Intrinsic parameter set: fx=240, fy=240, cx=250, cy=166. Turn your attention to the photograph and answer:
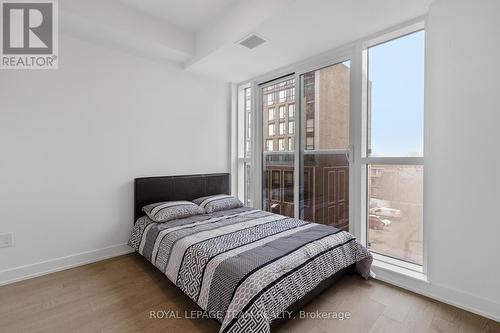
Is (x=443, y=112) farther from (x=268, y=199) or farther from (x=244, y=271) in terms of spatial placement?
(x=268, y=199)

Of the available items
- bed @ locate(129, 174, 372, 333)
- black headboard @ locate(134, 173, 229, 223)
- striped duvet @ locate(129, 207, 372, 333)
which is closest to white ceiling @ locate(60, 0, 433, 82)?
black headboard @ locate(134, 173, 229, 223)

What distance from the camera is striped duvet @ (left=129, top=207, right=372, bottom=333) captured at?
144 cm

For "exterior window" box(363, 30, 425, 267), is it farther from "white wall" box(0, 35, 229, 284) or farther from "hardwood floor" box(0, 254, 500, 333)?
"white wall" box(0, 35, 229, 284)

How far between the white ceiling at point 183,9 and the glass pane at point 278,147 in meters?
1.26

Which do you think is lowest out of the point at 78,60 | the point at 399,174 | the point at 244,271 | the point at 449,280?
the point at 449,280

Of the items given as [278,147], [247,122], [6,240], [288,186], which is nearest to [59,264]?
[6,240]

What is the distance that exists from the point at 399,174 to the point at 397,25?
55.0 inches

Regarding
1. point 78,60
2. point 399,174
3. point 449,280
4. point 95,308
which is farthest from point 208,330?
point 78,60

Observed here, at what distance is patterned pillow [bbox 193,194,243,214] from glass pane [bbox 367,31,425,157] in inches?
70.4

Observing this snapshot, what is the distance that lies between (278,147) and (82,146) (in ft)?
7.85

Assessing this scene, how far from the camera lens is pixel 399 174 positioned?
92.3 inches

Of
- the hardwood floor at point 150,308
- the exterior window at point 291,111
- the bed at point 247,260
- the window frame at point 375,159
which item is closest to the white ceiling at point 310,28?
the window frame at point 375,159

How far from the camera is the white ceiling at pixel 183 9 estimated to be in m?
2.45

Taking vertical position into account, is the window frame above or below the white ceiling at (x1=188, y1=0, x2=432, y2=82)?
below
